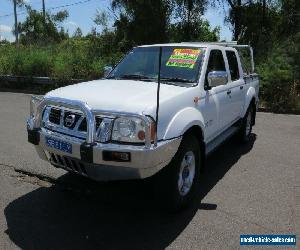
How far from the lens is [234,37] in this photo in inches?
774

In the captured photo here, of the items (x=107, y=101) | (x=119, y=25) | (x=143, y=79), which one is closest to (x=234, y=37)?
(x=119, y=25)

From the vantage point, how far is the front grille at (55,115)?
4.39 meters

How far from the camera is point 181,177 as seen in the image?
15.0ft

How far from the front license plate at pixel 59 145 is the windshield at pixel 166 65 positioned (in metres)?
1.53

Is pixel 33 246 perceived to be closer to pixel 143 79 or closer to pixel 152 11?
pixel 143 79

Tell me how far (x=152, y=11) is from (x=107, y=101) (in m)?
18.0

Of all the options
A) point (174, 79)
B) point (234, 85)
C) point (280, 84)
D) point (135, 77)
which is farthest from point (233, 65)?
point (280, 84)

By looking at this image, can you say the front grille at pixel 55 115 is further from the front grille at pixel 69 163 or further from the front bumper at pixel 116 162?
the front grille at pixel 69 163

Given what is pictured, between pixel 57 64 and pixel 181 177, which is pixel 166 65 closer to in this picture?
pixel 181 177

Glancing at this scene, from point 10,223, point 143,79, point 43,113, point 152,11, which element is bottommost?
point 10,223

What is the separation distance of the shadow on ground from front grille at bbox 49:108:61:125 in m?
1.02

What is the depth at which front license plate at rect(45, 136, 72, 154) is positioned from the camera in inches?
163

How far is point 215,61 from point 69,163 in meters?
2.68

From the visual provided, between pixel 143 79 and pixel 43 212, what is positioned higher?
pixel 143 79
